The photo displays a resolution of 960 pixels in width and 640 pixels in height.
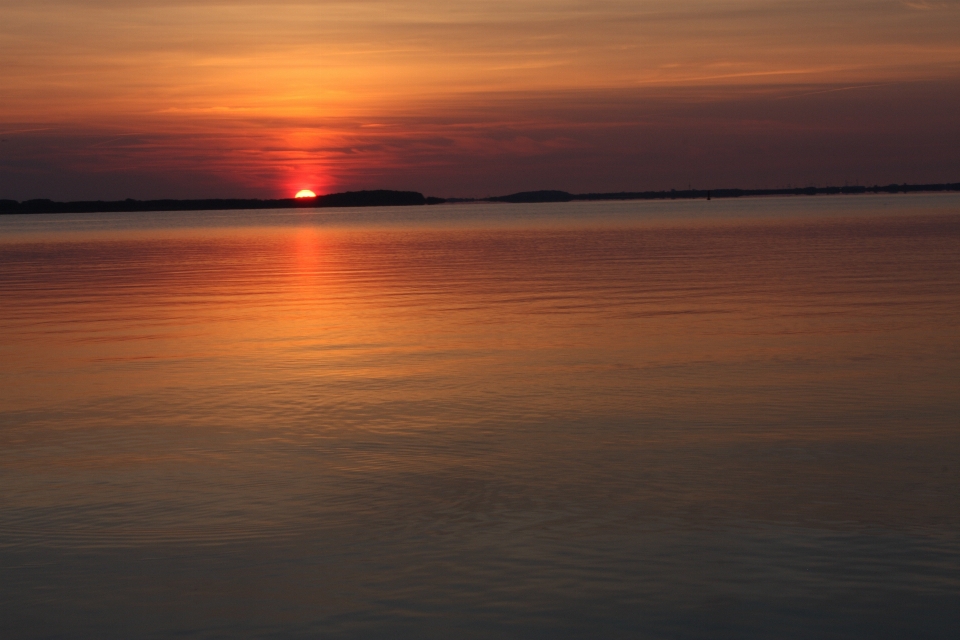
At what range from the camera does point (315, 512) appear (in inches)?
369

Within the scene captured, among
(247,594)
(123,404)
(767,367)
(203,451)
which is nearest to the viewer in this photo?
(247,594)

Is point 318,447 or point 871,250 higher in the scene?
point 871,250

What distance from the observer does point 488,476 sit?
1037cm

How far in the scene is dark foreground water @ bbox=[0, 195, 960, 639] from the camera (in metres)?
7.31

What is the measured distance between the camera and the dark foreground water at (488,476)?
7312mm

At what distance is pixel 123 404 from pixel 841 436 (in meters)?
9.04

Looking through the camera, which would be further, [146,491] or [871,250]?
[871,250]

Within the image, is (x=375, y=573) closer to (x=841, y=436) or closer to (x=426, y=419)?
(x=426, y=419)

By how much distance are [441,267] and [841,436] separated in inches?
1253

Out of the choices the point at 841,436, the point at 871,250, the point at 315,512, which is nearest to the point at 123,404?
the point at 315,512

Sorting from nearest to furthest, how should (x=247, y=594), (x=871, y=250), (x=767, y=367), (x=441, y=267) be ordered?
(x=247, y=594), (x=767, y=367), (x=441, y=267), (x=871, y=250)

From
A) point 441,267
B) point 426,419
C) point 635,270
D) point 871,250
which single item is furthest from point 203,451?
point 871,250

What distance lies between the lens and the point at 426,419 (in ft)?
42.5

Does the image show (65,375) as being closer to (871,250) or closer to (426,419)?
(426,419)
